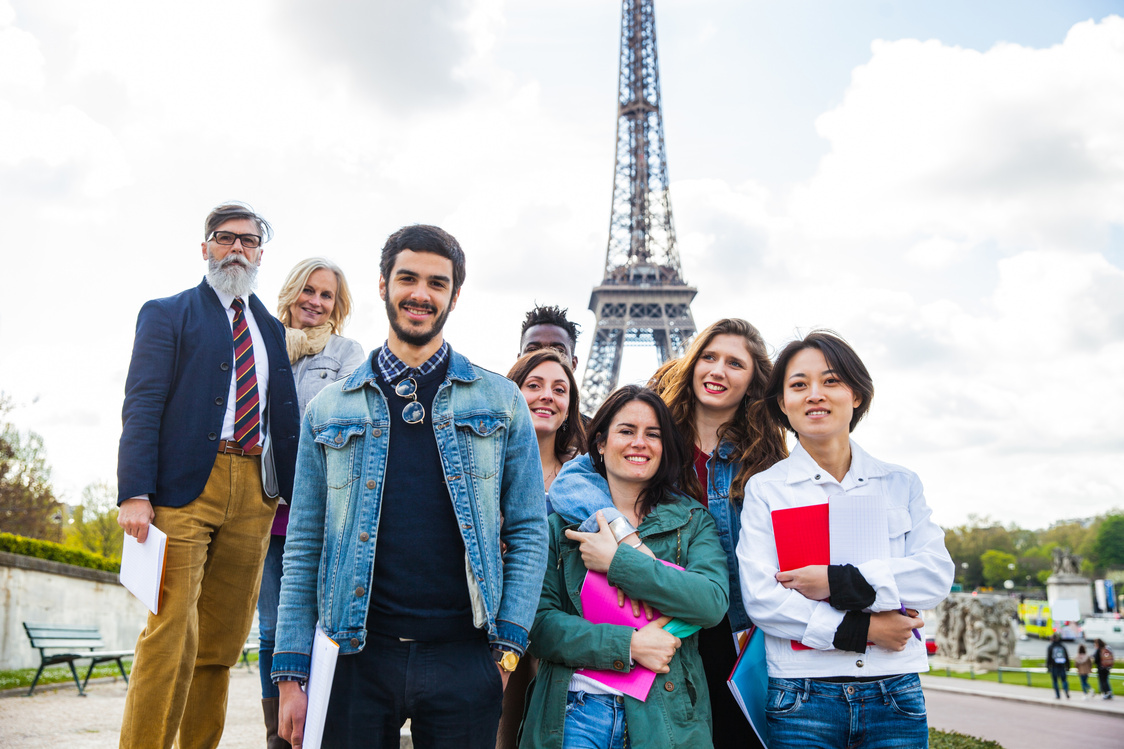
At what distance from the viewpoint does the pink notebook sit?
2.57 meters

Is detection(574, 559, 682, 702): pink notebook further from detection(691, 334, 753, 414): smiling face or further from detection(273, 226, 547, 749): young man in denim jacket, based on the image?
detection(691, 334, 753, 414): smiling face

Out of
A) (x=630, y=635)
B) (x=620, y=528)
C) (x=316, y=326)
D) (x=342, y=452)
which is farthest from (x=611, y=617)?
(x=316, y=326)

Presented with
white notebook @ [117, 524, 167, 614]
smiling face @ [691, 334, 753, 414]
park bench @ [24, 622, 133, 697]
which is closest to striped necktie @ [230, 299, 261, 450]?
white notebook @ [117, 524, 167, 614]

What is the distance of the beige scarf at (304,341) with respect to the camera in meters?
3.90

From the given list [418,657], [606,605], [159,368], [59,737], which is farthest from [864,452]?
[59,737]

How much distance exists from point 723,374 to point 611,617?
1343 mm

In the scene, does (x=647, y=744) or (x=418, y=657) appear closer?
(x=418, y=657)

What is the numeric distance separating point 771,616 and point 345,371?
2.36m

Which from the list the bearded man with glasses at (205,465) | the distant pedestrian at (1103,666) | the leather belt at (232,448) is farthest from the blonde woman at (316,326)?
the distant pedestrian at (1103,666)

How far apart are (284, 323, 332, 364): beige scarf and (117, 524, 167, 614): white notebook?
1241mm

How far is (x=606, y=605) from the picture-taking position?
2727 mm

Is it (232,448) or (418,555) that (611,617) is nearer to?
(418,555)

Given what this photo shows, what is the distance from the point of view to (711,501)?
3311 mm

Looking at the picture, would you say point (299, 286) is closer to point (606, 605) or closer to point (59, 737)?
point (606, 605)
